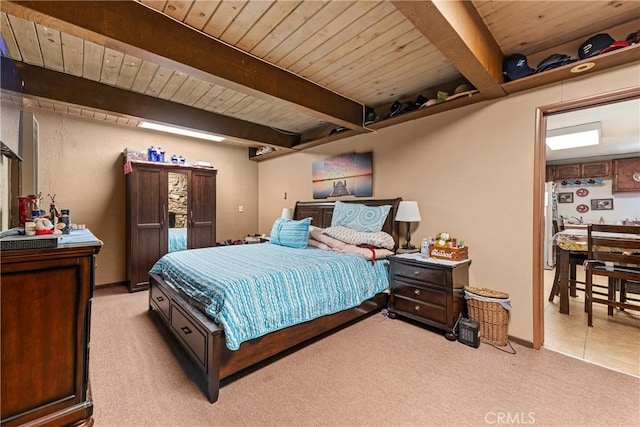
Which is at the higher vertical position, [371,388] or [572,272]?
[572,272]

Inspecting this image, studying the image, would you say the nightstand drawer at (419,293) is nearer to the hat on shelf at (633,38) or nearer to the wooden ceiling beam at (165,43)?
the wooden ceiling beam at (165,43)

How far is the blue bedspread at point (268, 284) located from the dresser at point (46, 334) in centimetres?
73

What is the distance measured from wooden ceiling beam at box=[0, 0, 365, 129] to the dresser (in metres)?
1.33

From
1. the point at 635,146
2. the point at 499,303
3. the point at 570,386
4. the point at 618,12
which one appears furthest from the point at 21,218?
the point at 635,146

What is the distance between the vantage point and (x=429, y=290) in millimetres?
2707

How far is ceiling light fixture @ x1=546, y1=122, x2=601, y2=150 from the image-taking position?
3.89 m

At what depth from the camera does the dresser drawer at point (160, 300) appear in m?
2.57

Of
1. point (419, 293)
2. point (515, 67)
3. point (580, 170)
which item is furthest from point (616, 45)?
point (580, 170)

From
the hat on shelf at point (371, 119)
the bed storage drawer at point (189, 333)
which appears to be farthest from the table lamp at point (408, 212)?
the bed storage drawer at point (189, 333)

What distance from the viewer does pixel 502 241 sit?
264cm

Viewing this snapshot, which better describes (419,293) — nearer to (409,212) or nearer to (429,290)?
(429,290)

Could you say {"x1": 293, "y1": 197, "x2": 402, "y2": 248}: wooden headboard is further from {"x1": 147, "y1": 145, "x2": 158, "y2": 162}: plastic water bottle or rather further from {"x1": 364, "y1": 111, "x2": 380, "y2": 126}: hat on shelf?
{"x1": 147, "y1": 145, "x2": 158, "y2": 162}: plastic water bottle

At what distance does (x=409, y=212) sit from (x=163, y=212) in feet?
11.9

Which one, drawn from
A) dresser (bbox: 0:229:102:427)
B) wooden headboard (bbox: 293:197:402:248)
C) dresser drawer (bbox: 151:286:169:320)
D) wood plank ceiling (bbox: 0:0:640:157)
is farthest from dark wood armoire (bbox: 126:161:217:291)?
dresser (bbox: 0:229:102:427)
